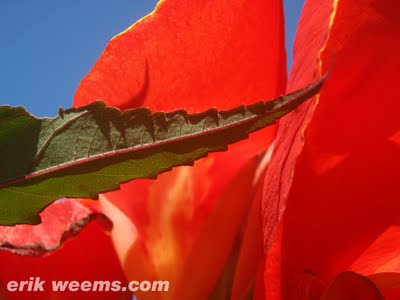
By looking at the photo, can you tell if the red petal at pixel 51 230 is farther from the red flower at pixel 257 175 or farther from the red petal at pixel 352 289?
the red petal at pixel 352 289

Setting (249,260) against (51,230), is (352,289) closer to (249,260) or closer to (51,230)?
(249,260)

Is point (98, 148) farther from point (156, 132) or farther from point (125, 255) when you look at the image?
point (125, 255)

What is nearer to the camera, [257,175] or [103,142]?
[103,142]

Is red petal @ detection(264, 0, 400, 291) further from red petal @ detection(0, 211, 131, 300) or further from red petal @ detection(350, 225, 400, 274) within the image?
red petal @ detection(0, 211, 131, 300)

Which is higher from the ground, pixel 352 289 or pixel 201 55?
pixel 201 55

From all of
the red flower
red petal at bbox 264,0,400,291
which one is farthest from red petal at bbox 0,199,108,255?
red petal at bbox 264,0,400,291

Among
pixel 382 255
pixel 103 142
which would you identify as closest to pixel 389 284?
pixel 382 255

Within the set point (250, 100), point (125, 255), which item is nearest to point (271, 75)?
point (250, 100)
